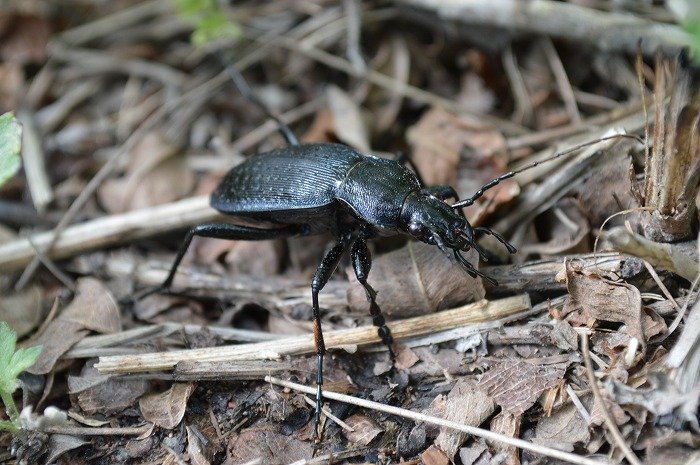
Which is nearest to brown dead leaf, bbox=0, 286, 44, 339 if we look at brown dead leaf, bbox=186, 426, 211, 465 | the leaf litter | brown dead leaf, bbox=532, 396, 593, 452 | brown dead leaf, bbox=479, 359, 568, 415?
the leaf litter

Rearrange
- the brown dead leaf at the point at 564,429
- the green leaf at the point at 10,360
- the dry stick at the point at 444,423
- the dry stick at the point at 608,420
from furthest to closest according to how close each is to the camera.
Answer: the green leaf at the point at 10,360
the brown dead leaf at the point at 564,429
the dry stick at the point at 444,423
the dry stick at the point at 608,420

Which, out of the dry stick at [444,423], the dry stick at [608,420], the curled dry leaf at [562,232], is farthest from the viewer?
the curled dry leaf at [562,232]

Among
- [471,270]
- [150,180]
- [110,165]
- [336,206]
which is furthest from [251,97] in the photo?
[471,270]

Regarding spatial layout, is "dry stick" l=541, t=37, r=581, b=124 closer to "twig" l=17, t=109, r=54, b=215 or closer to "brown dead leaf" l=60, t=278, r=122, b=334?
"brown dead leaf" l=60, t=278, r=122, b=334

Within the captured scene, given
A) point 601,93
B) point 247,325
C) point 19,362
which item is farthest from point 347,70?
point 19,362

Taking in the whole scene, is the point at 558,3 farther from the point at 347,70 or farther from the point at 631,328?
the point at 631,328

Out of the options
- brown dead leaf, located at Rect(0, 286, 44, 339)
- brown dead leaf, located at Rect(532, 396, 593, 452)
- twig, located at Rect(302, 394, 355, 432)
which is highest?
brown dead leaf, located at Rect(532, 396, 593, 452)

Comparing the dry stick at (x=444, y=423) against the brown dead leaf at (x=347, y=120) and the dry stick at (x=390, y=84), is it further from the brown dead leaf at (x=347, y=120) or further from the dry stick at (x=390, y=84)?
the dry stick at (x=390, y=84)

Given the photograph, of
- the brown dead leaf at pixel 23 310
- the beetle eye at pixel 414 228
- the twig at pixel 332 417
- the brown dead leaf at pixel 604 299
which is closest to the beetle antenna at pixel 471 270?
the beetle eye at pixel 414 228
